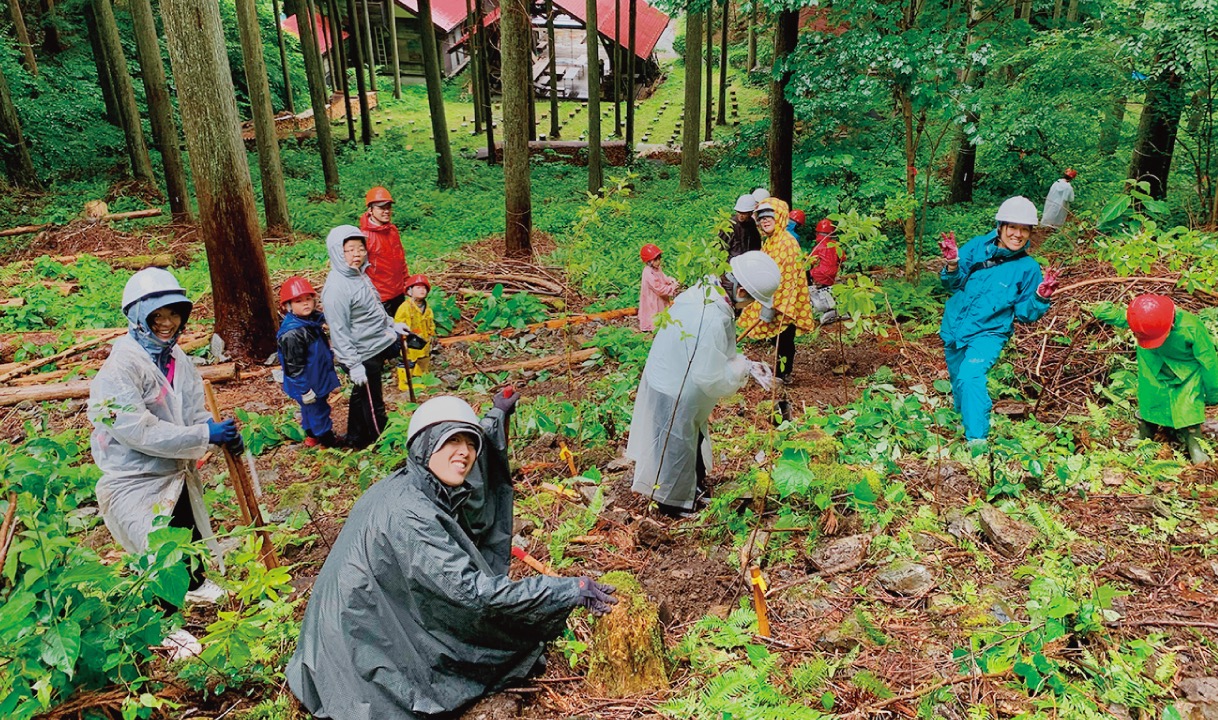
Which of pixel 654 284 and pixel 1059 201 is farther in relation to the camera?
pixel 1059 201

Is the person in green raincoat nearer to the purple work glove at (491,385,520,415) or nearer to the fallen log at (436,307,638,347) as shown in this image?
the purple work glove at (491,385,520,415)

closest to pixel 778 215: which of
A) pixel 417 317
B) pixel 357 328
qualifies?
pixel 417 317

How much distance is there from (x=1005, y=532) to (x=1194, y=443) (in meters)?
1.98

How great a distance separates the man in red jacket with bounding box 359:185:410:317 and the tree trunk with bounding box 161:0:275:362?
130 cm

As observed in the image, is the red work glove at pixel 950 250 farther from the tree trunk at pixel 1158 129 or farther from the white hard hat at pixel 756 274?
the tree trunk at pixel 1158 129

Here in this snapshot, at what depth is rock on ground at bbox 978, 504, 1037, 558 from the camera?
13.1 ft

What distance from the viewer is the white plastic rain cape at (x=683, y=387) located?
455cm

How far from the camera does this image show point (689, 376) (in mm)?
4594

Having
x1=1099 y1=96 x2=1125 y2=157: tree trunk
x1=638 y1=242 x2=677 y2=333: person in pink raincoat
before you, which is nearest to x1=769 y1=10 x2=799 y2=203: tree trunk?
x1=638 y1=242 x2=677 y2=333: person in pink raincoat

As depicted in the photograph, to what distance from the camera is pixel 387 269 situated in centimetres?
771

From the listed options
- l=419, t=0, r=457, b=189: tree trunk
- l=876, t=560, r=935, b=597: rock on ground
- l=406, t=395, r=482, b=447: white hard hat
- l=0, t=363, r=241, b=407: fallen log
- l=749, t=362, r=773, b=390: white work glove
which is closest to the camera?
l=406, t=395, r=482, b=447: white hard hat

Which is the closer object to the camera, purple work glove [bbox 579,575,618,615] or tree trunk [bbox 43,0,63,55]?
purple work glove [bbox 579,575,618,615]

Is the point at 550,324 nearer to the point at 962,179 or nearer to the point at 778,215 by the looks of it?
the point at 778,215

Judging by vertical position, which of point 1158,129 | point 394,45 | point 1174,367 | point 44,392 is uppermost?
point 394,45
